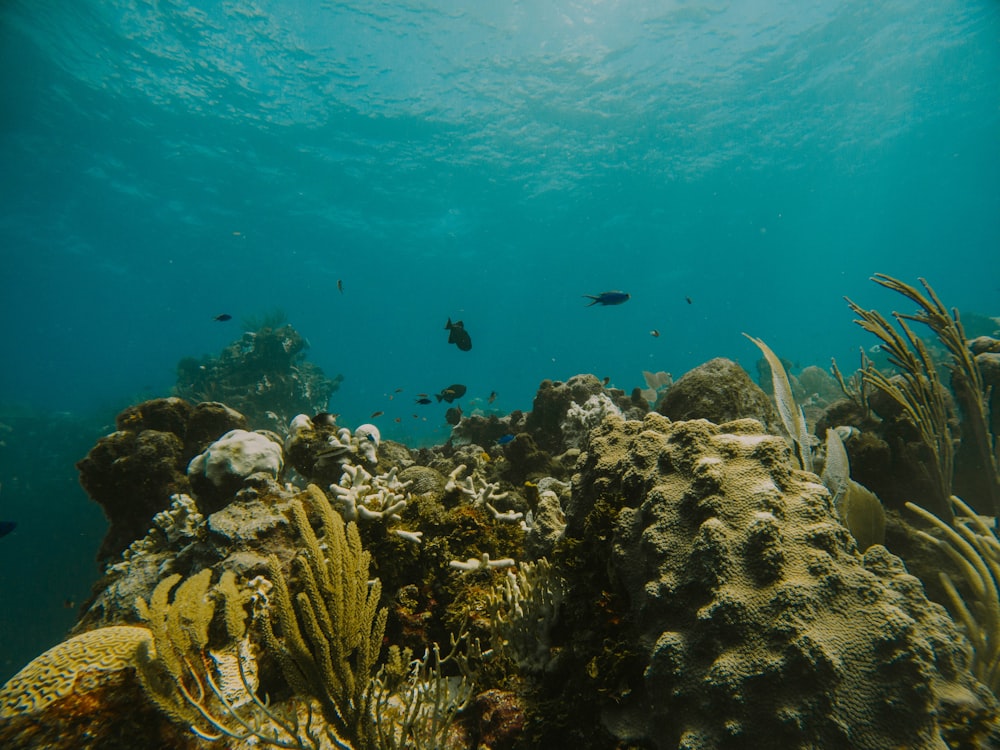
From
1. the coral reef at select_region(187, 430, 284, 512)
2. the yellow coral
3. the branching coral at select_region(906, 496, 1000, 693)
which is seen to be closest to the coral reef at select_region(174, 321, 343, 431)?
the coral reef at select_region(187, 430, 284, 512)

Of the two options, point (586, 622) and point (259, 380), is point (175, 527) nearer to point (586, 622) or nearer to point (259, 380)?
point (586, 622)

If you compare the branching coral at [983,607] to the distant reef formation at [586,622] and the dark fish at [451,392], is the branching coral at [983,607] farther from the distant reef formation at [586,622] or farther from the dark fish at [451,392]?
the dark fish at [451,392]

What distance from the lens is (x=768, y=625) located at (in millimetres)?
1672

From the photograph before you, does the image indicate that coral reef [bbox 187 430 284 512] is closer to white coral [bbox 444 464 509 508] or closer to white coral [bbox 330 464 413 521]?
white coral [bbox 330 464 413 521]

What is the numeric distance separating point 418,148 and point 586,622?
118 feet

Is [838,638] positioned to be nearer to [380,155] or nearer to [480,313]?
[380,155]

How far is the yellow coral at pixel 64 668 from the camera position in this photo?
2.10m

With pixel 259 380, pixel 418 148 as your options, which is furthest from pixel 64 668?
pixel 418 148

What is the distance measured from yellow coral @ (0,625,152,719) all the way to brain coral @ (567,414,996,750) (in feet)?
8.51

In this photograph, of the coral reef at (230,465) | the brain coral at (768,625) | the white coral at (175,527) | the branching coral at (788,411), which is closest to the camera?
the brain coral at (768,625)

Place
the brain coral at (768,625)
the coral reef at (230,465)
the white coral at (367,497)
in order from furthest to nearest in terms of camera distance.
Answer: the coral reef at (230,465) → the white coral at (367,497) → the brain coral at (768,625)

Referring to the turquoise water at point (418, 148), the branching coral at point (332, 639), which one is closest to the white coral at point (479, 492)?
the branching coral at point (332, 639)

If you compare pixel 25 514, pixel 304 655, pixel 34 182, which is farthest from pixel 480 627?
pixel 34 182

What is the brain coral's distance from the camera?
5.07 feet
